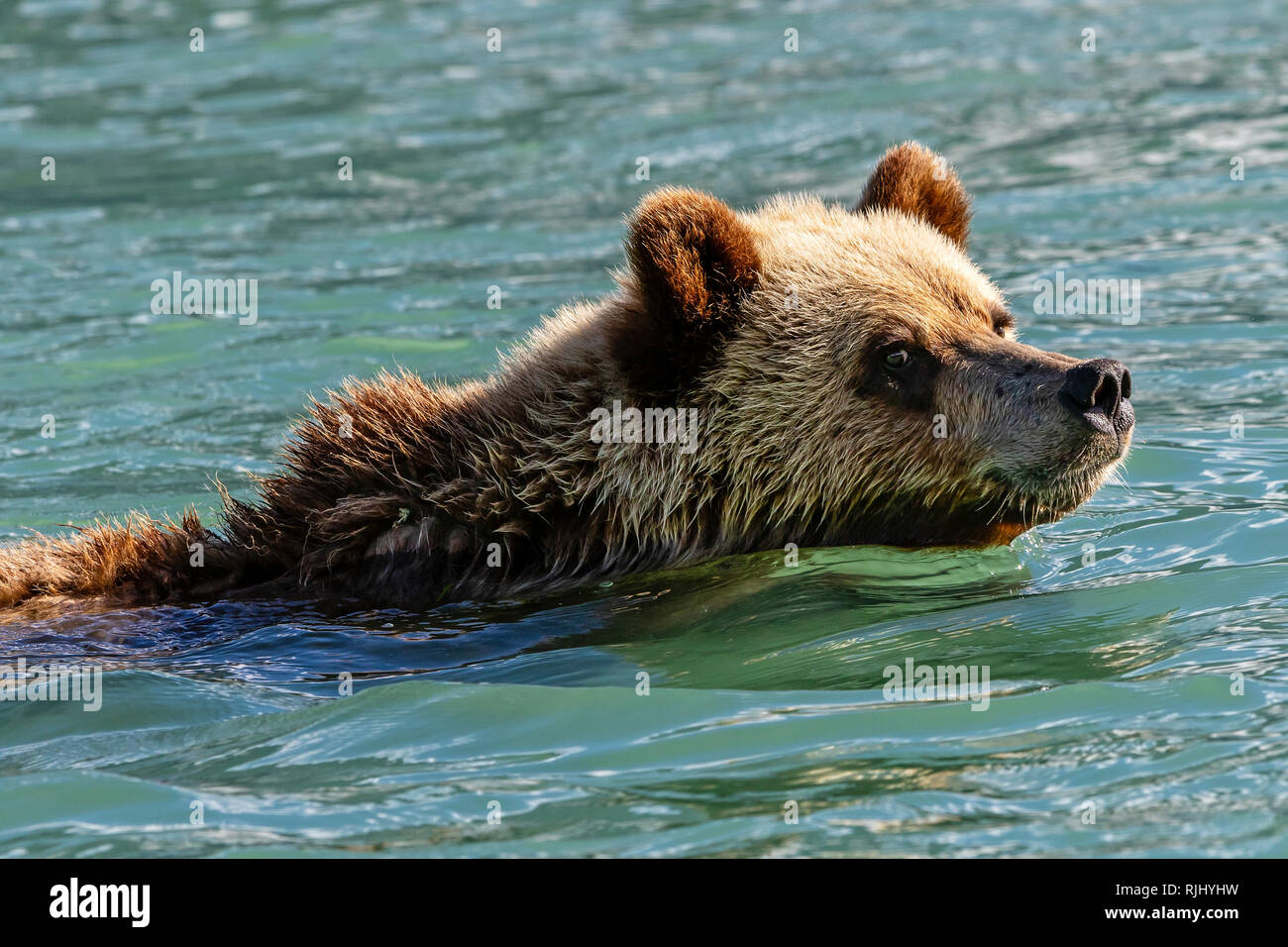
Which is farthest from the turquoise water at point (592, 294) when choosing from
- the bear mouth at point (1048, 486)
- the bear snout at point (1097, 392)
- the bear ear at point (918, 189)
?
the bear ear at point (918, 189)

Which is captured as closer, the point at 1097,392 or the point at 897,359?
the point at 1097,392

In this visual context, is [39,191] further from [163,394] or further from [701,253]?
[701,253]

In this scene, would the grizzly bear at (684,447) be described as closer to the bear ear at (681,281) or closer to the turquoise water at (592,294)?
the bear ear at (681,281)

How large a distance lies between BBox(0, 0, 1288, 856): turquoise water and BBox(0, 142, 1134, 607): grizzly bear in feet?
0.82

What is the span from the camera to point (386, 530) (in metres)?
7.61

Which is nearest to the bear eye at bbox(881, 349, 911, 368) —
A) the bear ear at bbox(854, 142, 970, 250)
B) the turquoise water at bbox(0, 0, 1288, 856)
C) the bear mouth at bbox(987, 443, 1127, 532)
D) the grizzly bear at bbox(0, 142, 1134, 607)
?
the grizzly bear at bbox(0, 142, 1134, 607)

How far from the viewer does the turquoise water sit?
5.98m

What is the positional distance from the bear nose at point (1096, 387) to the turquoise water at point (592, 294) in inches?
38.4

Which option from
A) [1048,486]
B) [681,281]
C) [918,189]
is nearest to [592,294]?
[918,189]

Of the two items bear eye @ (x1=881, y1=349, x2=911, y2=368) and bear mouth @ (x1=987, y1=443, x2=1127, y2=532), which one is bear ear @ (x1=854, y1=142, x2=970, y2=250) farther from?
bear mouth @ (x1=987, y1=443, x2=1127, y2=532)

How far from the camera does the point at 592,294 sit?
1473 cm

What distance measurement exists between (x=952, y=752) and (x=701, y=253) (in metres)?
2.56

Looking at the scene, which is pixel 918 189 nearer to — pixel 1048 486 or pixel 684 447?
pixel 1048 486

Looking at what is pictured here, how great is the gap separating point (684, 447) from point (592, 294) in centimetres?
737
